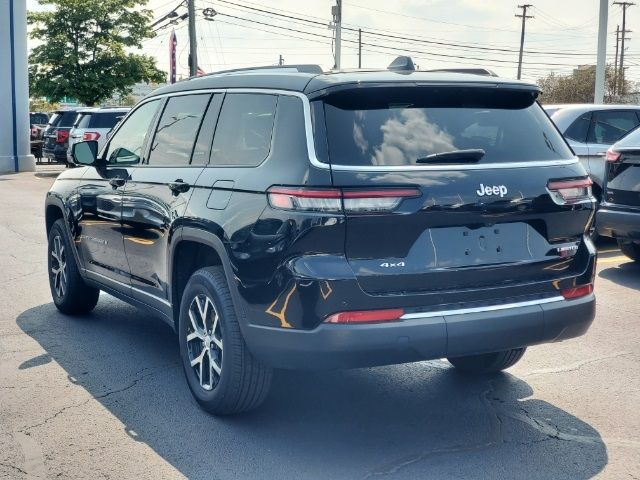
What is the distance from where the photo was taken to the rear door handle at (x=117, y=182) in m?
6.00

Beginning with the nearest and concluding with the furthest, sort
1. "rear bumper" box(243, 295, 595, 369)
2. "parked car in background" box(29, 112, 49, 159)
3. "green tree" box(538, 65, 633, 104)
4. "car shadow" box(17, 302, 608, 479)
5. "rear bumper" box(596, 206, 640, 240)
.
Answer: "rear bumper" box(243, 295, 595, 369)
"car shadow" box(17, 302, 608, 479)
"rear bumper" box(596, 206, 640, 240)
"parked car in background" box(29, 112, 49, 159)
"green tree" box(538, 65, 633, 104)

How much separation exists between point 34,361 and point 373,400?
2.34 m

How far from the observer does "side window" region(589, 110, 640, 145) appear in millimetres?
11234

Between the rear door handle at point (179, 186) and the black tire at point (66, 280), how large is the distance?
2.14 metres

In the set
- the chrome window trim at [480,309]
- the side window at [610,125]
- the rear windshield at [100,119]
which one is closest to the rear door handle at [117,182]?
the chrome window trim at [480,309]

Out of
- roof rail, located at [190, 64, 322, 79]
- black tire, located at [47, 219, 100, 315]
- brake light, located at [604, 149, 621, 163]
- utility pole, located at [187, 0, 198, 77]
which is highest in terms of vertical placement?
utility pole, located at [187, 0, 198, 77]

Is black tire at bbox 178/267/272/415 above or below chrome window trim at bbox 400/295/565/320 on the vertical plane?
below

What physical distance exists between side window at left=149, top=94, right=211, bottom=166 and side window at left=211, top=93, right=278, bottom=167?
0.98 feet

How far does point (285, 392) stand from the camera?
5.30 meters

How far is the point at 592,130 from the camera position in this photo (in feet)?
36.8

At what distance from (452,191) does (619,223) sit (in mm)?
5192

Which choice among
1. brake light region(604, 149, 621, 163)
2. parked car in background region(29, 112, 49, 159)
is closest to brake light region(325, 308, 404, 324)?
brake light region(604, 149, 621, 163)

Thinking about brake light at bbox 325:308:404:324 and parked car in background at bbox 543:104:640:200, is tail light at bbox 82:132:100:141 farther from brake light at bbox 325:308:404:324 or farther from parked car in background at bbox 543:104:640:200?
brake light at bbox 325:308:404:324

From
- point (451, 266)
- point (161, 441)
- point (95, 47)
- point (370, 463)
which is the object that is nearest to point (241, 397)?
point (161, 441)
